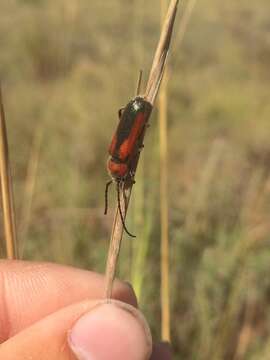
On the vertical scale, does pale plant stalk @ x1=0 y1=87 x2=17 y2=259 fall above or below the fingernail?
above

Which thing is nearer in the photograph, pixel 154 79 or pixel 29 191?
pixel 154 79

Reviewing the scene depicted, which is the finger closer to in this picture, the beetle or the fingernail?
the fingernail

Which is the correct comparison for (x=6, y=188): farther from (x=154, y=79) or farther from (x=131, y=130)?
(x=154, y=79)

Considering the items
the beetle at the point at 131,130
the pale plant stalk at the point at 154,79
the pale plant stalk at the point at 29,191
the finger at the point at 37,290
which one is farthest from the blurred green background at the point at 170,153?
the pale plant stalk at the point at 154,79

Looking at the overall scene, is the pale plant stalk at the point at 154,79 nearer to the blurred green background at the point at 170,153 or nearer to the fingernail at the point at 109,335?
the fingernail at the point at 109,335

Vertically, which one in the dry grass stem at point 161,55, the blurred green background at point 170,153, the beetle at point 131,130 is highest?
the dry grass stem at point 161,55

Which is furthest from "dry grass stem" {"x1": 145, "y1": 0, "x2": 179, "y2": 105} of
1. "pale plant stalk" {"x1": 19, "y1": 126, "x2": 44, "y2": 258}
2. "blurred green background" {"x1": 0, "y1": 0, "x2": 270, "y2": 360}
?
"pale plant stalk" {"x1": 19, "y1": 126, "x2": 44, "y2": 258}

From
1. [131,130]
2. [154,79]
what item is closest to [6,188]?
[131,130]
